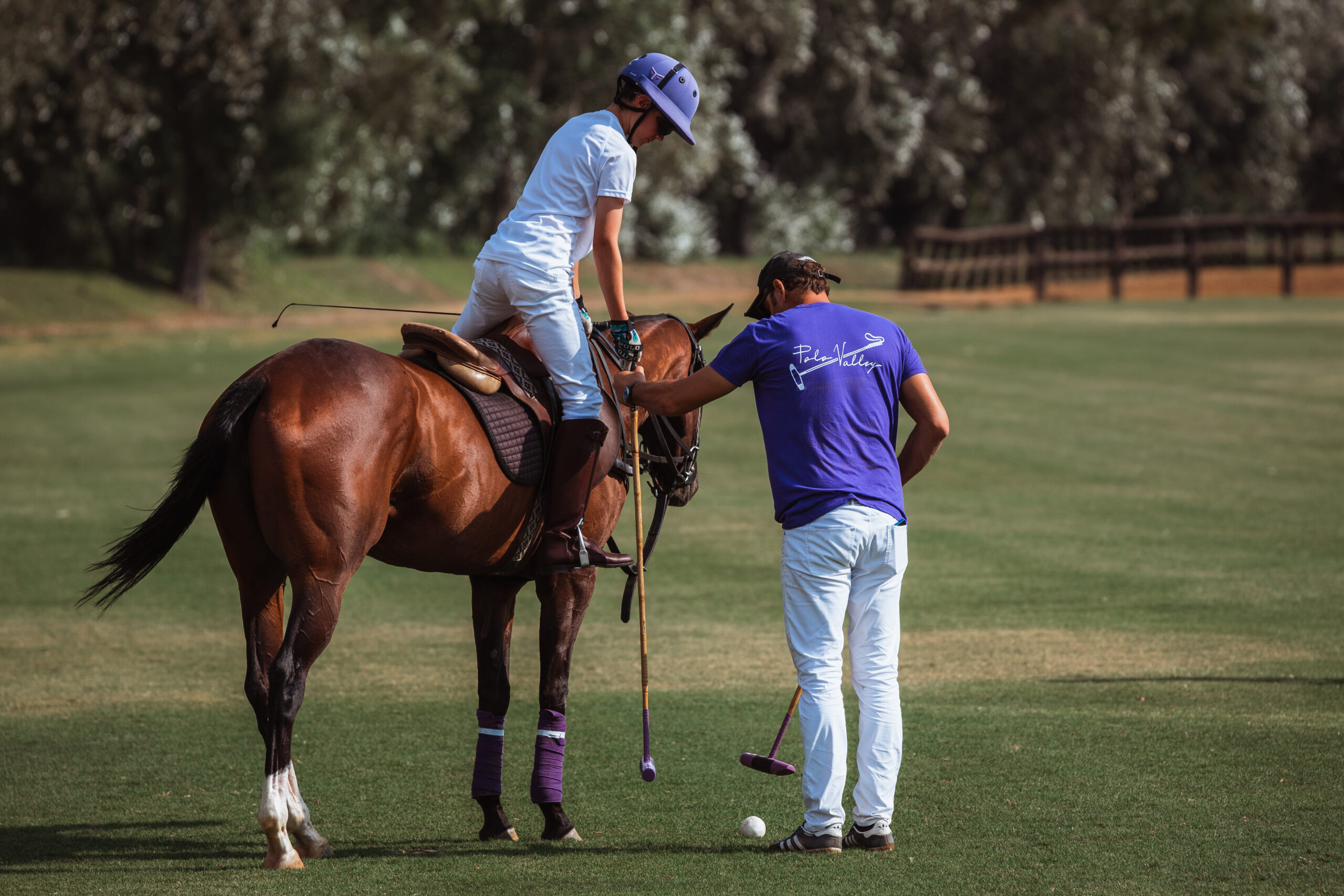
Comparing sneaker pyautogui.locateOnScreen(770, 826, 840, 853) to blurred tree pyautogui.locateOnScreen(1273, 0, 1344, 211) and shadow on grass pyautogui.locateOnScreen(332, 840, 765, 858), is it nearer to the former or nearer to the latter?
shadow on grass pyautogui.locateOnScreen(332, 840, 765, 858)

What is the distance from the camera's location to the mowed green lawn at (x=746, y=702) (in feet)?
18.5

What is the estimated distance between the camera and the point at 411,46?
32344 millimetres

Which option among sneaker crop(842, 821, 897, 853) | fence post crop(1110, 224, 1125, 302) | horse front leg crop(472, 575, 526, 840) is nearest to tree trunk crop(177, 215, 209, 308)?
fence post crop(1110, 224, 1125, 302)

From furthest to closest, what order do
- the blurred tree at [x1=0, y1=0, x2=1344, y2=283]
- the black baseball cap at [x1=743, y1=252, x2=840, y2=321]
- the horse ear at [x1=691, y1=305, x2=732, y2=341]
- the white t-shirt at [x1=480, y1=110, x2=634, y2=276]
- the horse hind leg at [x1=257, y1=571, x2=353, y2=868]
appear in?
1. the blurred tree at [x1=0, y1=0, x2=1344, y2=283]
2. the horse ear at [x1=691, y1=305, x2=732, y2=341]
3. the white t-shirt at [x1=480, y1=110, x2=634, y2=276]
4. the black baseball cap at [x1=743, y1=252, x2=840, y2=321]
5. the horse hind leg at [x1=257, y1=571, x2=353, y2=868]

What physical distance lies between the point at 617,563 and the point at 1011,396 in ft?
51.8

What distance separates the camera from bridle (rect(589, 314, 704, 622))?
653cm

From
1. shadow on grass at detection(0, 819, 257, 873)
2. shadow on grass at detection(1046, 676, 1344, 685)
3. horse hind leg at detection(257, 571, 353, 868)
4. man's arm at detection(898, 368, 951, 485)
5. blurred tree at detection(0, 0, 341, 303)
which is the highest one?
blurred tree at detection(0, 0, 341, 303)

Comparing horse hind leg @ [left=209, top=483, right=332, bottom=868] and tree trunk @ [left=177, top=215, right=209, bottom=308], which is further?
tree trunk @ [left=177, top=215, right=209, bottom=308]

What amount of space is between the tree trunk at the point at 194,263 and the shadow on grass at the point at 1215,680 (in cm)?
2681

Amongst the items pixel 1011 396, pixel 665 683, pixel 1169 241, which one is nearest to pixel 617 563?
pixel 665 683

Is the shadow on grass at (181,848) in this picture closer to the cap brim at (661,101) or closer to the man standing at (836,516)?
the man standing at (836,516)

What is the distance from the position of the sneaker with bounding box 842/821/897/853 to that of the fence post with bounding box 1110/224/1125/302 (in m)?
33.3

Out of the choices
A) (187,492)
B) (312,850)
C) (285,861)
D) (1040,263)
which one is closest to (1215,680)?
(312,850)

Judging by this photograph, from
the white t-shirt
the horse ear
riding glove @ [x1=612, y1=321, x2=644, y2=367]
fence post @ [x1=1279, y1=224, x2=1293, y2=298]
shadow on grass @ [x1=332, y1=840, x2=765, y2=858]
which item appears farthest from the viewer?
fence post @ [x1=1279, y1=224, x2=1293, y2=298]
